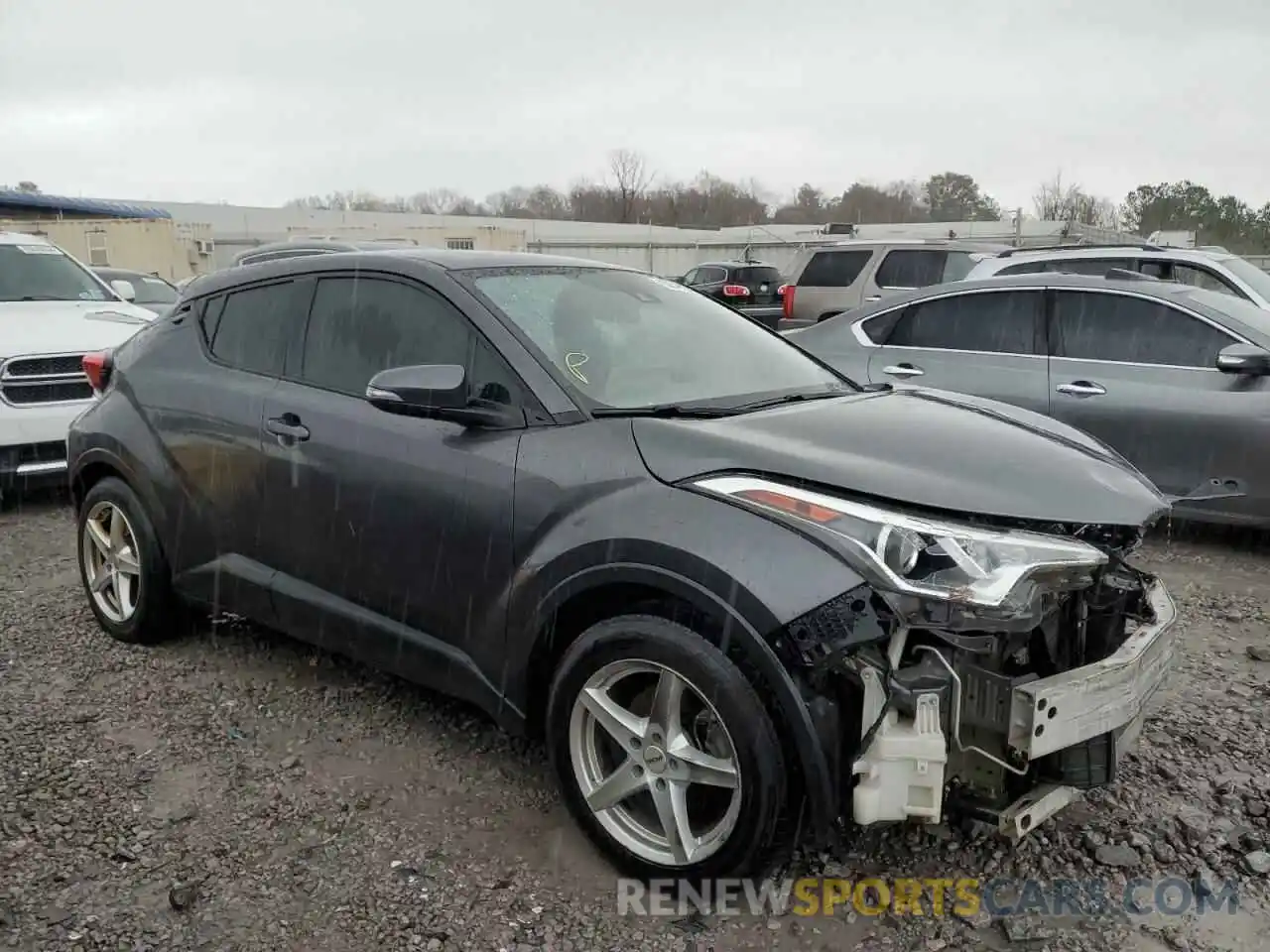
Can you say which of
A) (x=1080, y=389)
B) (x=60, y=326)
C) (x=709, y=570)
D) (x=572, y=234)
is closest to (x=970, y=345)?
(x=1080, y=389)

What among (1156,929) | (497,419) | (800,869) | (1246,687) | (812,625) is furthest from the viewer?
(1246,687)

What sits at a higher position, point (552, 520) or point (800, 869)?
point (552, 520)

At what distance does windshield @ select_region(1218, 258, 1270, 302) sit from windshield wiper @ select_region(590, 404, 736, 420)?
7423 millimetres

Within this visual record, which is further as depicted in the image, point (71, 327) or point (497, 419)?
point (71, 327)

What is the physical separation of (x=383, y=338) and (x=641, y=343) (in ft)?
2.92

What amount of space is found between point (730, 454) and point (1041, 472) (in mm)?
811

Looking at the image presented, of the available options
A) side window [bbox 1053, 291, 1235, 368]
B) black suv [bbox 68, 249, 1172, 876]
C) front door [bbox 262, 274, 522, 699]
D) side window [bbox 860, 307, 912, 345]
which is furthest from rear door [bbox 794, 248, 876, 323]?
front door [bbox 262, 274, 522, 699]

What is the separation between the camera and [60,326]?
24.4 ft

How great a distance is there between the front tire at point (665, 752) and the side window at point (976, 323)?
14.7 feet

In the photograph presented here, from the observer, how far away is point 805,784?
97.3 inches

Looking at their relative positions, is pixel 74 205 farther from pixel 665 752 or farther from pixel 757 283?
pixel 665 752

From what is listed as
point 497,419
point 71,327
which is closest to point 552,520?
point 497,419

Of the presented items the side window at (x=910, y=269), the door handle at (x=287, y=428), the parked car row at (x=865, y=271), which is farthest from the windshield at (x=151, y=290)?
the door handle at (x=287, y=428)

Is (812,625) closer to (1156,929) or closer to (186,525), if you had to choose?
(1156,929)
